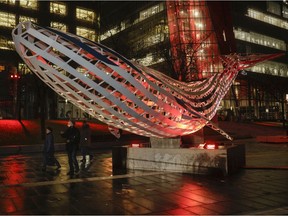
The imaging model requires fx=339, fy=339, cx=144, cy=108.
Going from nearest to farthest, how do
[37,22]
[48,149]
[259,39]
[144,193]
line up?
[144,193], [48,149], [37,22], [259,39]

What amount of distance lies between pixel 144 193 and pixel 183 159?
380 cm

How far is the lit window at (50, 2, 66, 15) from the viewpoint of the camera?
63.6 meters

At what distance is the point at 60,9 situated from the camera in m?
65.2

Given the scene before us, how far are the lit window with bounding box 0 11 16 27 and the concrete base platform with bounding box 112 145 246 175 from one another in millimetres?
47615

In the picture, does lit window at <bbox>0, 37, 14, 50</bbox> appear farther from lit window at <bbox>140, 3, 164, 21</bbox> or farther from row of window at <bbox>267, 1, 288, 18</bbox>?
row of window at <bbox>267, 1, 288, 18</bbox>

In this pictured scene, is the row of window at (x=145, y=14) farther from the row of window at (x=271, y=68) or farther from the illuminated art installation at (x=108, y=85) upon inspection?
the illuminated art installation at (x=108, y=85)

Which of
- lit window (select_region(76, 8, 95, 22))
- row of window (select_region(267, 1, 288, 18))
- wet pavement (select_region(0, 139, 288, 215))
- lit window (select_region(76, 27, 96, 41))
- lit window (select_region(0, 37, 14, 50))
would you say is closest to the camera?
wet pavement (select_region(0, 139, 288, 215))

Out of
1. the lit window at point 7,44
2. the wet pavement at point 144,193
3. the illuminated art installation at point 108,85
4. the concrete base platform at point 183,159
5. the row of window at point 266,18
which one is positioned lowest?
the wet pavement at point 144,193

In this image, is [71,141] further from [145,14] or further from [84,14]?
[84,14]

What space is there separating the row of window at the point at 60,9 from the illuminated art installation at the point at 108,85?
53.5 metres

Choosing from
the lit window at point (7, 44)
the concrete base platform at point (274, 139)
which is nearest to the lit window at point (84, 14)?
the lit window at point (7, 44)

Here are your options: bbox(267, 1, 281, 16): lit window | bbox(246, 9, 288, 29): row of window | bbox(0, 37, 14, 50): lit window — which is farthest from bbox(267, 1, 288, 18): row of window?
bbox(0, 37, 14, 50): lit window

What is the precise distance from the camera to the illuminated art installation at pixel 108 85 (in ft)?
29.6

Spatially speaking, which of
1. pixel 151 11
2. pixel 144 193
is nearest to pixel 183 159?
pixel 144 193
